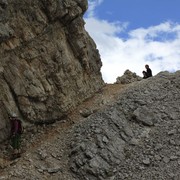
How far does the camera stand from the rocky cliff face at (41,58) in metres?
21.0

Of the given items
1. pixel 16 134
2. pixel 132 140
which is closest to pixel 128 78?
pixel 132 140

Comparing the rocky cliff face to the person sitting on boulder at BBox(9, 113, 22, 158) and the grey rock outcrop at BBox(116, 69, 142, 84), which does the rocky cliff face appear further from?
the grey rock outcrop at BBox(116, 69, 142, 84)

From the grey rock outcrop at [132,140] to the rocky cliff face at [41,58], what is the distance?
2428 mm

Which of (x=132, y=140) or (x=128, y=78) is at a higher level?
(x=128, y=78)

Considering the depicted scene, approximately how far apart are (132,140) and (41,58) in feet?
22.5

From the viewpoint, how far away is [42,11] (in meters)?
23.0

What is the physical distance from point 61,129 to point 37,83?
2872mm

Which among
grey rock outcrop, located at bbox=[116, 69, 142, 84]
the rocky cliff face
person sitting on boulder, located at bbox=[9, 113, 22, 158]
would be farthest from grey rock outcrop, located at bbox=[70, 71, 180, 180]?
grey rock outcrop, located at bbox=[116, 69, 142, 84]

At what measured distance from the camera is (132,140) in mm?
20797

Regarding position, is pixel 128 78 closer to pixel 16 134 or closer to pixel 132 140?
pixel 132 140

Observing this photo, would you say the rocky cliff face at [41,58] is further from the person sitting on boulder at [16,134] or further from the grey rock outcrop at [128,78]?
the grey rock outcrop at [128,78]

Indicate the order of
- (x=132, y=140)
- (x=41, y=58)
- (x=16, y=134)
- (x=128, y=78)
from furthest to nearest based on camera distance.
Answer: (x=128, y=78) → (x=41, y=58) → (x=132, y=140) → (x=16, y=134)

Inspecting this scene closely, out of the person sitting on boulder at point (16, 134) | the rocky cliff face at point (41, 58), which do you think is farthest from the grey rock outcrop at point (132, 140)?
the person sitting on boulder at point (16, 134)

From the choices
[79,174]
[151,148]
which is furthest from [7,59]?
[151,148]
